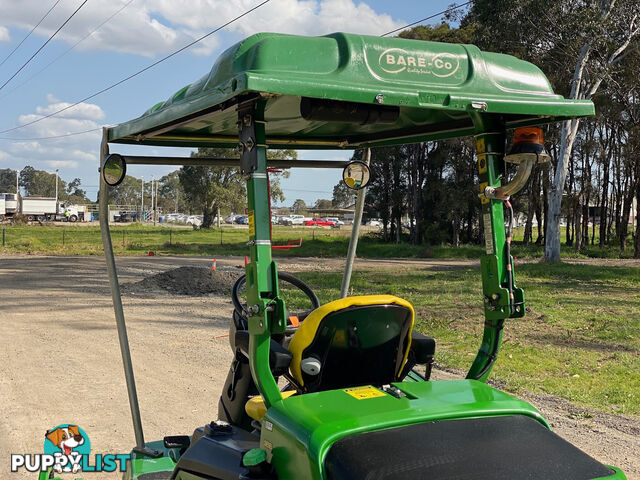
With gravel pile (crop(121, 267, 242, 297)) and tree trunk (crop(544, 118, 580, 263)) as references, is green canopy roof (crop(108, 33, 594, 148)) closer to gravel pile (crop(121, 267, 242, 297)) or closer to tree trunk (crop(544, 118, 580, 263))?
gravel pile (crop(121, 267, 242, 297))

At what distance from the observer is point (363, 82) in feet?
8.52

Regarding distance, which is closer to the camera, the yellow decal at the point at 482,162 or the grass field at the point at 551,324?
the yellow decal at the point at 482,162

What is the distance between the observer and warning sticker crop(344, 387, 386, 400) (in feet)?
8.06

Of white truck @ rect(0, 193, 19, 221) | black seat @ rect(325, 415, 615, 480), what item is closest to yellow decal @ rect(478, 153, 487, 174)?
black seat @ rect(325, 415, 615, 480)

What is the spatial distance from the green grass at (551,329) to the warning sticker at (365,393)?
5384 millimetres

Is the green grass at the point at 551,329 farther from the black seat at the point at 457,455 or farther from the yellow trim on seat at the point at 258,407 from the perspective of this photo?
the black seat at the point at 457,455

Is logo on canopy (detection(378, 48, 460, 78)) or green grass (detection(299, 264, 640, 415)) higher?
logo on canopy (detection(378, 48, 460, 78))

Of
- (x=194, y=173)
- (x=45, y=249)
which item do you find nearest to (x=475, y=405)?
(x=45, y=249)

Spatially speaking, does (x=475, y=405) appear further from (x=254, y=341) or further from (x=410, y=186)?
(x=410, y=186)

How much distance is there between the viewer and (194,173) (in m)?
56.8

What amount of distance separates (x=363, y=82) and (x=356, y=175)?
5.85ft

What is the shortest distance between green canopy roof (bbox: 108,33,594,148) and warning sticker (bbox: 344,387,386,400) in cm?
107

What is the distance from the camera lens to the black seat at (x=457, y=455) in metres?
2.04

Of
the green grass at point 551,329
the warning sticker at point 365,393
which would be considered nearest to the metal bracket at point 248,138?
the warning sticker at point 365,393
